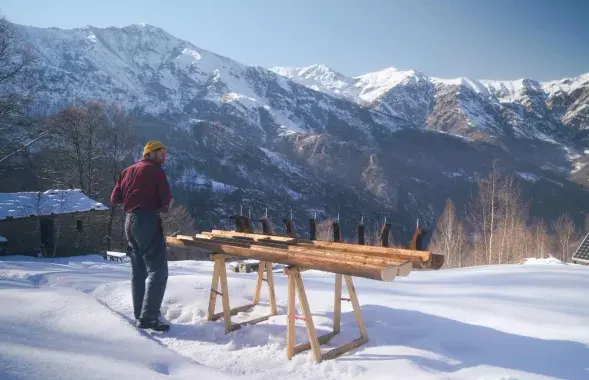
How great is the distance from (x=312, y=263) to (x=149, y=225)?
2021mm

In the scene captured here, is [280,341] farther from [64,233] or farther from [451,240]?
[451,240]

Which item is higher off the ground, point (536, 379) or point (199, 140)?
point (199, 140)

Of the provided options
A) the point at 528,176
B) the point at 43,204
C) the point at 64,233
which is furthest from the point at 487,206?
the point at 528,176

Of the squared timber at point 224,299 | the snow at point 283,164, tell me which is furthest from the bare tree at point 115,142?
the snow at point 283,164

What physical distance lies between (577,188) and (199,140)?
149246 millimetres

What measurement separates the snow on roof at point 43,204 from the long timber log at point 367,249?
22.6 meters

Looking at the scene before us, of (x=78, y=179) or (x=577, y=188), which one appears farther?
(x=577, y=188)

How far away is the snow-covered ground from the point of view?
314cm

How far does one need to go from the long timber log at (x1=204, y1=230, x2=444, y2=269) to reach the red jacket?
4.21 ft

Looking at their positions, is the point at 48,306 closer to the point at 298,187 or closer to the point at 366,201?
the point at 298,187

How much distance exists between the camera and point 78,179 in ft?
95.9

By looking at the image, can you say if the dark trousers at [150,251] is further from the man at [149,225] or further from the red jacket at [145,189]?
the red jacket at [145,189]

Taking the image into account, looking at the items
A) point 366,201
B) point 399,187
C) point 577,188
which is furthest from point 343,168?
point 577,188

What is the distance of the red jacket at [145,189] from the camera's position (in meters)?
4.33
